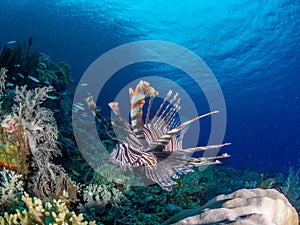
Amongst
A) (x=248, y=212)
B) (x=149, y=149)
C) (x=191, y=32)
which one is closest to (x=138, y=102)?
(x=149, y=149)

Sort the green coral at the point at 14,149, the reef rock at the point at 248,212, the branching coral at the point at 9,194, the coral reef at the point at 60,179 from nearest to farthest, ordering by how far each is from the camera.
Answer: the reef rock at the point at 248,212, the branching coral at the point at 9,194, the coral reef at the point at 60,179, the green coral at the point at 14,149

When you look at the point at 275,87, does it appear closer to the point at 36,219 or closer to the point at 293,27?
the point at 293,27

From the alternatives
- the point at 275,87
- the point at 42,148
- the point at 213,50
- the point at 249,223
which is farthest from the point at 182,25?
the point at 249,223

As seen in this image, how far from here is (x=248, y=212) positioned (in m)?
2.07

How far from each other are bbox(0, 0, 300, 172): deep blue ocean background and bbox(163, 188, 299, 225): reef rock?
537 inches

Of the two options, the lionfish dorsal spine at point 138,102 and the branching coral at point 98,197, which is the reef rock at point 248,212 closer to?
the lionfish dorsal spine at point 138,102

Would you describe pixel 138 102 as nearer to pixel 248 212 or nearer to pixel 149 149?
pixel 149 149

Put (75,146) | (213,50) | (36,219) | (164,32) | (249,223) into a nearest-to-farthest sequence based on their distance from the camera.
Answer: (249,223)
(36,219)
(75,146)
(164,32)
(213,50)

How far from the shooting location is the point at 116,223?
3.45m

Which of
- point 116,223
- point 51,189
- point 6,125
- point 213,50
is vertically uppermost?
point 213,50

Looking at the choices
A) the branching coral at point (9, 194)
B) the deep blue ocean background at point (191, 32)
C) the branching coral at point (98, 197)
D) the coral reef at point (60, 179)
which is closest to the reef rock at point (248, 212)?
the coral reef at point (60, 179)

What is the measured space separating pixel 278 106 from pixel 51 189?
30684mm

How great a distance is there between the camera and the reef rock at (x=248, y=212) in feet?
6.32

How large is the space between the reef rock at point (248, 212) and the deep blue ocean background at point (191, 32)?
13.6 m
